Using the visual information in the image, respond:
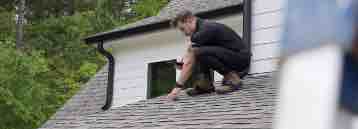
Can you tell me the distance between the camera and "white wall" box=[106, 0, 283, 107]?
21.0ft

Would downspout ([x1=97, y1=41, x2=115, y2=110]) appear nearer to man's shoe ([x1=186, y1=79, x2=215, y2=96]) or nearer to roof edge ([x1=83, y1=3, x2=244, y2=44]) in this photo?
roof edge ([x1=83, y1=3, x2=244, y2=44])

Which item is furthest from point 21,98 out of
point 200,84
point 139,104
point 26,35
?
point 26,35

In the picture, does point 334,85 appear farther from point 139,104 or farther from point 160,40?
point 160,40

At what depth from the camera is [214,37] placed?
18.4ft

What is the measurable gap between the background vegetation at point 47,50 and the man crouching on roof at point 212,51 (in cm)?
937

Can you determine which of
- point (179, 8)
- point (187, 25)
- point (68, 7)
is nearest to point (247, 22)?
point (187, 25)

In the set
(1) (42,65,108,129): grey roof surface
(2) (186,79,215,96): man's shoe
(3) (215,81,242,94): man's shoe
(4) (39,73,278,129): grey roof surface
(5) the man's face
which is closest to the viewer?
(4) (39,73,278,129): grey roof surface

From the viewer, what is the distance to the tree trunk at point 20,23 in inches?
940

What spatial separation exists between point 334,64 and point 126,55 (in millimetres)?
8883

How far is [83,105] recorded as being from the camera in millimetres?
10125

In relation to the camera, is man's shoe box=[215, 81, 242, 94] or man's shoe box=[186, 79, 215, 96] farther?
man's shoe box=[186, 79, 215, 96]

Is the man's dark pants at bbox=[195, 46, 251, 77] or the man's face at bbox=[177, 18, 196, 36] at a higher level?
the man's face at bbox=[177, 18, 196, 36]

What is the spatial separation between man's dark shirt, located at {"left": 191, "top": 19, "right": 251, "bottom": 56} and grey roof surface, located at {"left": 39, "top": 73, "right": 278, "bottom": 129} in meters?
0.43

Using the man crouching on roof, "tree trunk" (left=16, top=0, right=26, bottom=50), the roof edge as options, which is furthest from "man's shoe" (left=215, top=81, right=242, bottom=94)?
"tree trunk" (left=16, top=0, right=26, bottom=50)
